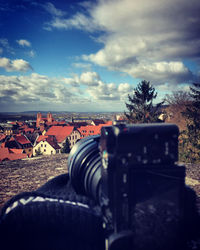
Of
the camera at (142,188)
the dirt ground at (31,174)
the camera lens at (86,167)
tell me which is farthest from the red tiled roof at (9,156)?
the camera at (142,188)

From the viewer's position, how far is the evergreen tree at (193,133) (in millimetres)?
18750

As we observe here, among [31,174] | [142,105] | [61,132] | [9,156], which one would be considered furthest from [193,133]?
[61,132]

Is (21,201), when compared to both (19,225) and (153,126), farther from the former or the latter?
(153,126)

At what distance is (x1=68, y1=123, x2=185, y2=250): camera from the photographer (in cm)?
363

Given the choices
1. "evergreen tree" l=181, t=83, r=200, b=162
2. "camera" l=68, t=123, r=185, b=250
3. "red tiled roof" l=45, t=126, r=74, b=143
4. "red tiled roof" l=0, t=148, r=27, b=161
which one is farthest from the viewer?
"red tiled roof" l=45, t=126, r=74, b=143

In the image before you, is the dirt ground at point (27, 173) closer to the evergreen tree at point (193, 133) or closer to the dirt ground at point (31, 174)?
the dirt ground at point (31, 174)

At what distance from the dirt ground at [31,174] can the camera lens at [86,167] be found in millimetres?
4345

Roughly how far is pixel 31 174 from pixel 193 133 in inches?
694

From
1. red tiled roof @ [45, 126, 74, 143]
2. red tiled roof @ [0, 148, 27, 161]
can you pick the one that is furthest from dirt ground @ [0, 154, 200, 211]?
red tiled roof @ [45, 126, 74, 143]

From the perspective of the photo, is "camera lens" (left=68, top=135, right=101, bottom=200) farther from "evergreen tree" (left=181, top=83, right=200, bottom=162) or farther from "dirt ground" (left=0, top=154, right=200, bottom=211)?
"evergreen tree" (left=181, top=83, right=200, bottom=162)

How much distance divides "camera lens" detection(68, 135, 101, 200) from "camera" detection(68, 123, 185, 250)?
68 centimetres

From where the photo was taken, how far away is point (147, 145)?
148 inches

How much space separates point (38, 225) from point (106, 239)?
5.18 ft

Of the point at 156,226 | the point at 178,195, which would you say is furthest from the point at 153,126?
the point at 156,226
